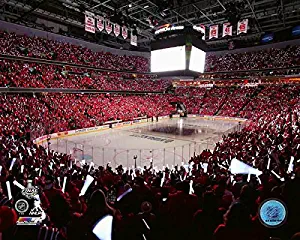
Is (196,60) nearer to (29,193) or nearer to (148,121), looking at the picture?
(29,193)

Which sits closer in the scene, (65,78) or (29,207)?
(29,207)

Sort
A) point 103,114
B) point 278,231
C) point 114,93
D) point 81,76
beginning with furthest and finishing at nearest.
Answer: point 114,93, point 81,76, point 103,114, point 278,231

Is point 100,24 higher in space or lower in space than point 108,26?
lower

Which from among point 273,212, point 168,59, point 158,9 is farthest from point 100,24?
point 273,212

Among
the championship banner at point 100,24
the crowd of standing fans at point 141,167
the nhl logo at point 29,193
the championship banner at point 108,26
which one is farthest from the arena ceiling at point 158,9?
the nhl logo at point 29,193

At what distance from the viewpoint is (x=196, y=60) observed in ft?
47.3

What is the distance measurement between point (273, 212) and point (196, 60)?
13332 millimetres

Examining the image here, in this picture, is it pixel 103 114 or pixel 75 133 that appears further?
pixel 103 114

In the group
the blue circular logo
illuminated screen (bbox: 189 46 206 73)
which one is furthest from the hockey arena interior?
illuminated screen (bbox: 189 46 206 73)

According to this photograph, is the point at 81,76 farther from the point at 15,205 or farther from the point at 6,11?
the point at 15,205

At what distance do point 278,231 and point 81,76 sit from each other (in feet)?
104

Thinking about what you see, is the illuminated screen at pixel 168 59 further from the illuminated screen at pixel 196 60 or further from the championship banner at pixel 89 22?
the championship banner at pixel 89 22

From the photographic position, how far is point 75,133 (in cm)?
2109

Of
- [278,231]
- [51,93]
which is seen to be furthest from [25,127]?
[278,231]
